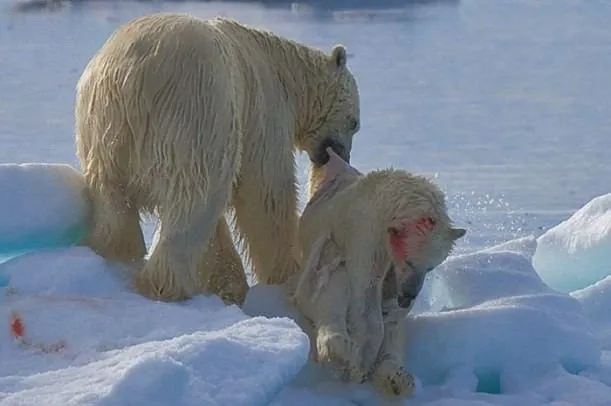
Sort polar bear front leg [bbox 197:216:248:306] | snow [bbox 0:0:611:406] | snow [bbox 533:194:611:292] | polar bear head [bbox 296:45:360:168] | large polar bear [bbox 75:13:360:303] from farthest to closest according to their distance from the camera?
snow [bbox 533:194:611:292] < polar bear head [bbox 296:45:360:168] < polar bear front leg [bbox 197:216:248:306] < large polar bear [bbox 75:13:360:303] < snow [bbox 0:0:611:406]

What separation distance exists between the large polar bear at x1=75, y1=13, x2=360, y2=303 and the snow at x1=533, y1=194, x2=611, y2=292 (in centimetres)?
142

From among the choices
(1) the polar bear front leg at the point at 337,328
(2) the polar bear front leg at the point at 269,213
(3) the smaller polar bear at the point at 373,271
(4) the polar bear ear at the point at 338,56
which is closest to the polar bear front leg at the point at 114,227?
(2) the polar bear front leg at the point at 269,213

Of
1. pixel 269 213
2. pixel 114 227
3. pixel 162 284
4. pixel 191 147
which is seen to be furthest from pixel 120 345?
pixel 269 213

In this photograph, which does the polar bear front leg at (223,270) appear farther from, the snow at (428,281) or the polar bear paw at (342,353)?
the polar bear paw at (342,353)

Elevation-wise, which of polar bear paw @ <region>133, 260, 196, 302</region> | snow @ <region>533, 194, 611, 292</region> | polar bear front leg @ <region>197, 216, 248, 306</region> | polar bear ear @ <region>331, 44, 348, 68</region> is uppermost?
polar bear ear @ <region>331, 44, 348, 68</region>

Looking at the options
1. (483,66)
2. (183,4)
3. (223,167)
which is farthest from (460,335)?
(183,4)

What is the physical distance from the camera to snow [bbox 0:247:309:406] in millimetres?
2674

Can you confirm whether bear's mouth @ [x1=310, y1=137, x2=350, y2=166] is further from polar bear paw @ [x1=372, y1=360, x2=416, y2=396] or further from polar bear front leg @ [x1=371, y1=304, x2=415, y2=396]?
polar bear paw @ [x1=372, y1=360, x2=416, y2=396]

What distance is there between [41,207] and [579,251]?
2208 millimetres

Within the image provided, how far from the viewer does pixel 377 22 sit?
17.9m

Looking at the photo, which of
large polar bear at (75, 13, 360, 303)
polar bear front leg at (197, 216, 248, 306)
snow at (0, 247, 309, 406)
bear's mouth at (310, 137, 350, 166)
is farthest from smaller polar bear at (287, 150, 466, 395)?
bear's mouth at (310, 137, 350, 166)

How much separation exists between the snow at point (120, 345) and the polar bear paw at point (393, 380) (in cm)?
42

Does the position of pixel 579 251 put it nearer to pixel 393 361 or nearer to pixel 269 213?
pixel 269 213

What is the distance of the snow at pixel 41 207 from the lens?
4.21 metres
